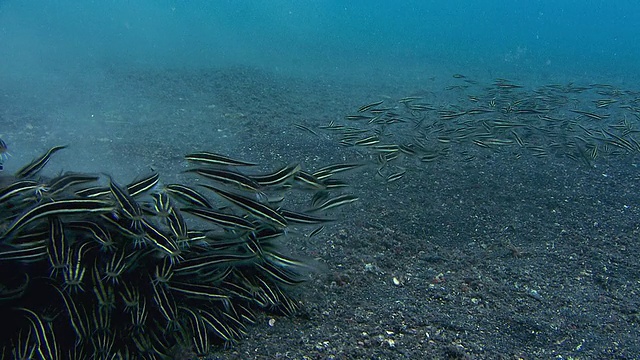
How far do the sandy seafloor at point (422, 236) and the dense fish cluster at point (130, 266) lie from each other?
0.46m

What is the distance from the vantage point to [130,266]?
121 inches

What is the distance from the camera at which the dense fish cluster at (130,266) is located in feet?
9.30

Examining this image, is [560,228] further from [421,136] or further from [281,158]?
[281,158]

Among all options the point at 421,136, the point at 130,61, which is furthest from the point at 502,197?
the point at 130,61

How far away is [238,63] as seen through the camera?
77.7ft

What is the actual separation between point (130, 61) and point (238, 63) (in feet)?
19.8

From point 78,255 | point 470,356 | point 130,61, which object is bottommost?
point 470,356

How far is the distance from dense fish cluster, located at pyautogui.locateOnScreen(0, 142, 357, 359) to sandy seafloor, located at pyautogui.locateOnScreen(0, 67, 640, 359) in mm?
460

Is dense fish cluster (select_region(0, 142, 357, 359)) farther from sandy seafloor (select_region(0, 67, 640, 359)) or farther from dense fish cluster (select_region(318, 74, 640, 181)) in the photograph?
dense fish cluster (select_region(318, 74, 640, 181))

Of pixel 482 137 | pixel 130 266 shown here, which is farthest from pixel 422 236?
pixel 130 266

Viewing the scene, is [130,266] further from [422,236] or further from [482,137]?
[482,137]

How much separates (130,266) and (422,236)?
4.53 metres

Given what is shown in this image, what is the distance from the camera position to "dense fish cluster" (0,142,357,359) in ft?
9.30

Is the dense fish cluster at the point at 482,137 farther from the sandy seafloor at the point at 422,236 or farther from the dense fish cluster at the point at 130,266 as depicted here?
the dense fish cluster at the point at 130,266
